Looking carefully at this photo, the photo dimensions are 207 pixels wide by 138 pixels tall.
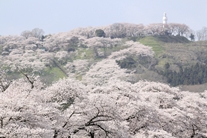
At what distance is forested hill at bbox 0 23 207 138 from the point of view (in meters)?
17.8

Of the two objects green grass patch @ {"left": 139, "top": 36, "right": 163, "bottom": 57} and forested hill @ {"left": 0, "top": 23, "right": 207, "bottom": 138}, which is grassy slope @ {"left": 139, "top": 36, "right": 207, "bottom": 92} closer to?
green grass patch @ {"left": 139, "top": 36, "right": 163, "bottom": 57}

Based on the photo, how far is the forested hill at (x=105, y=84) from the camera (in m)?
17.8

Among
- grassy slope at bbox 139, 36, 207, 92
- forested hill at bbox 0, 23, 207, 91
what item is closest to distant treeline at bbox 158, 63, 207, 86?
forested hill at bbox 0, 23, 207, 91

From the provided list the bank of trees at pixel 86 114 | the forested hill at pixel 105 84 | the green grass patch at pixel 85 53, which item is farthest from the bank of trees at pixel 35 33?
the bank of trees at pixel 86 114

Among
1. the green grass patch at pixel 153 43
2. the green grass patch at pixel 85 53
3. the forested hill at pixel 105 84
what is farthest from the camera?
the green grass patch at pixel 153 43

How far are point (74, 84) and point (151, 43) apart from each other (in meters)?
82.9

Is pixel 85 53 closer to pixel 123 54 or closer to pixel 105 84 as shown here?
pixel 123 54

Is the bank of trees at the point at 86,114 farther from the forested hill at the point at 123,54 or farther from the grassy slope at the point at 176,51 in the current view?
the grassy slope at the point at 176,51

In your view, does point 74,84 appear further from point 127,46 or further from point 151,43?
point 151,43

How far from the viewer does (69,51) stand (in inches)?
3701

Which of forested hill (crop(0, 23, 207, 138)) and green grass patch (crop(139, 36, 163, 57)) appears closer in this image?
forested hill (crop(0, 23, 207, 138))

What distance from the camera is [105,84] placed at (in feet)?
118

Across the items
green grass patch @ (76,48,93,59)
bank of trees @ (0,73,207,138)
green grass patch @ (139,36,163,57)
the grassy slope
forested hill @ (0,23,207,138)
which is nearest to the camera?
bank of trees @ (0,73,207,138)

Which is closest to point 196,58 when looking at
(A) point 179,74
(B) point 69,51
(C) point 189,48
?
(C) point 189,48
